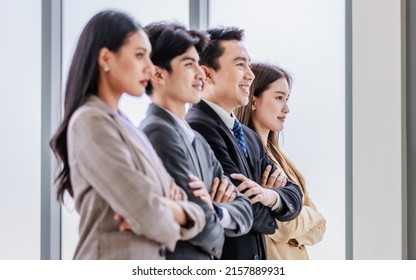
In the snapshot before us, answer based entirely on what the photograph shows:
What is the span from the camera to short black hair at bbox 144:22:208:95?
111 inches

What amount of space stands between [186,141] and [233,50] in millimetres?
532

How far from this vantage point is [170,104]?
286 cm

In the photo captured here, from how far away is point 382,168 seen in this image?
3.36m

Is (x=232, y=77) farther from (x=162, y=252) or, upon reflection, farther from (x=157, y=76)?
(x=162, y=252)

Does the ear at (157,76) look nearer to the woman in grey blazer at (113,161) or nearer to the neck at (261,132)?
the woman in grey blazer at (113,161)

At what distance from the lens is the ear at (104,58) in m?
2.66

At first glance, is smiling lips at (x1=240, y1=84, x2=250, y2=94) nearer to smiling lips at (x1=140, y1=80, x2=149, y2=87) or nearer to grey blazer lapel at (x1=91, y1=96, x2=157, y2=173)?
smiling lips at (x1=140, y1=80, x2=149, y2=87)

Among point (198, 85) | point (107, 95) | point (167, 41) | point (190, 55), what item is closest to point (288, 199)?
point (198, 85)

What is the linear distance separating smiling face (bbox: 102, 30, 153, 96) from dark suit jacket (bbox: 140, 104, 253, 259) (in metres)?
0.14

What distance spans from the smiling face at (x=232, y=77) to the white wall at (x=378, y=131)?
0.54m

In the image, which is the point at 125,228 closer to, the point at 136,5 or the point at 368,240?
the point at 136,5
